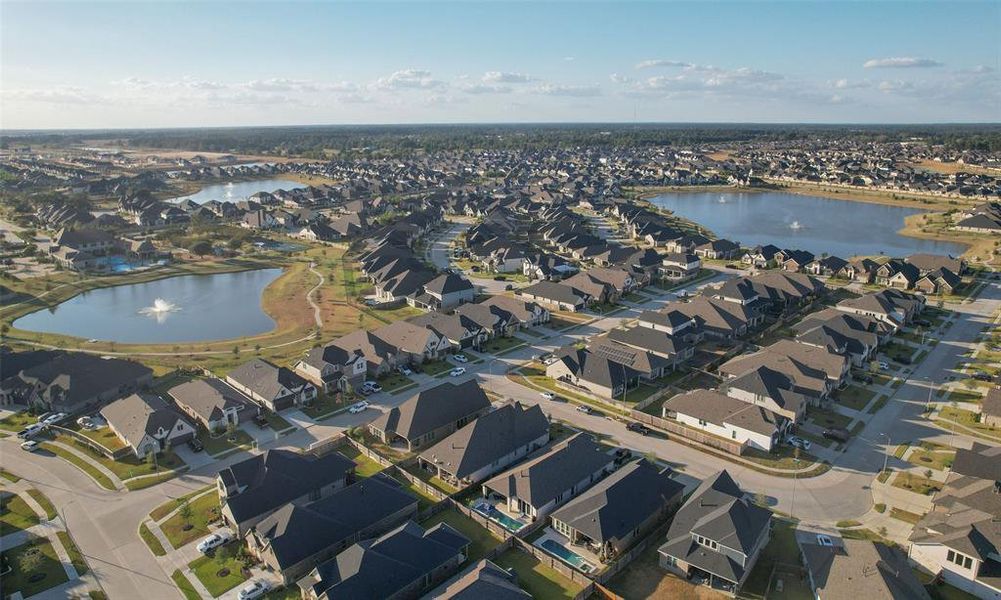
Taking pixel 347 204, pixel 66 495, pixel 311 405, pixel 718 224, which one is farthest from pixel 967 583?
pixel 347 204

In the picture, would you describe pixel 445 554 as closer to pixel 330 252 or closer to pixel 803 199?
pixel 330 252

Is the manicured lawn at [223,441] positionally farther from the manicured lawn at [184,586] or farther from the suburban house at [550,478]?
the suburban house at [550,478]

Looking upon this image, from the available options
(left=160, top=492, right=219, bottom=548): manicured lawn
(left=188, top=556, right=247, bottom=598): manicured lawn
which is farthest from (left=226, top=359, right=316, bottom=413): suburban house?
(left=188, top=556, right=247, bottom=598): manicured lawn

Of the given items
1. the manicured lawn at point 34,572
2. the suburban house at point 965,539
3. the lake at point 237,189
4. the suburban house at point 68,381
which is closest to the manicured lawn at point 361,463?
the manicured lawn at point 34,572

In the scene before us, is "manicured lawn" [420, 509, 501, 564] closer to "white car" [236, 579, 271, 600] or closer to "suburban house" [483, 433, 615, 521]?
"suburban house" [483, 433, 615, 521]

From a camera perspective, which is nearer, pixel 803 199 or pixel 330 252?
pixel 330 252

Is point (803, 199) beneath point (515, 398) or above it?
above
